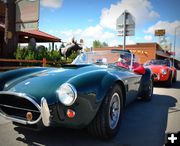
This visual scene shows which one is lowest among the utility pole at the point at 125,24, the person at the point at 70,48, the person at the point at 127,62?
the person at the point at 127,62

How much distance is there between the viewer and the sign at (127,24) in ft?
30.3

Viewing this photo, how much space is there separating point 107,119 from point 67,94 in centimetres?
67

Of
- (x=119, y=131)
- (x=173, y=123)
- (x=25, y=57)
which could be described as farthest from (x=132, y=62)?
(x=25, y=57)

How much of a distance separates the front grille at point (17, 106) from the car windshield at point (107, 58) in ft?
6.67

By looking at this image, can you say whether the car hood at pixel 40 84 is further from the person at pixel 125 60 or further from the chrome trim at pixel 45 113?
the person at pixel 125 60

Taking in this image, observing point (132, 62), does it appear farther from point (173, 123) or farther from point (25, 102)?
point (25, 102)

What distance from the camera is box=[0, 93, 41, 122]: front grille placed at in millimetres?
2602

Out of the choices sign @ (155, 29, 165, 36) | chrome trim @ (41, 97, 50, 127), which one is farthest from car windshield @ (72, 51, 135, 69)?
sign @ (155, 29, 165, 36)

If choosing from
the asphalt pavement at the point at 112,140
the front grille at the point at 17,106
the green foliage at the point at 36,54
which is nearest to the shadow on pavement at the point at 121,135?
the asphalt pavement at the point at 112,140

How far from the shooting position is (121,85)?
338cm

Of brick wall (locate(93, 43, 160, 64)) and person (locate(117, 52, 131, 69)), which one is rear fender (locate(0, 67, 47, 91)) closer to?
person (locate(117, 52, 131, 69))

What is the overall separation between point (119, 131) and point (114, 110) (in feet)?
1.37

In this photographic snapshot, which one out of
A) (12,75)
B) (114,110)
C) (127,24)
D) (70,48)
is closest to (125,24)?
(127,24)

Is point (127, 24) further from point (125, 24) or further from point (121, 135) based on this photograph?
point (121, 135)
